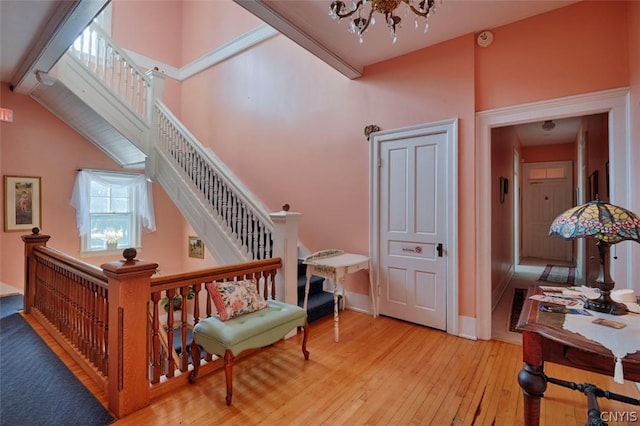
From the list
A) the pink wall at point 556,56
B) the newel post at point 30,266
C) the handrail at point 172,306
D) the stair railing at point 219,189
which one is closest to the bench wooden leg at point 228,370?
the handrail at point 172,306

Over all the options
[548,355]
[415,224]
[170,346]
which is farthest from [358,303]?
[548,355]

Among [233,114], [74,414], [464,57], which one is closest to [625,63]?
[464,57]

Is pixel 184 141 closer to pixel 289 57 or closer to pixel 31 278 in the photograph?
pixel 289 57

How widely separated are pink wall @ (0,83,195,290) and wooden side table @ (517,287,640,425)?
20.2 feet

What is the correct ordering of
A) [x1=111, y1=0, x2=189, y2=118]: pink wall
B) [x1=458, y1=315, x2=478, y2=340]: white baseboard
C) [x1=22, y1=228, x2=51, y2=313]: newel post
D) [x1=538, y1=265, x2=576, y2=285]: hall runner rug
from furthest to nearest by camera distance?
[x1=111, y1=0, x2=189, y2=118]: pink wall < [x1=538, y1=265, x2=576, y2=285]: hall runner rug < [x1=22, y1=228, x2=51, y2=313]: newel post < [x1=458, y1=315, x2=478, y2=340]: white baseboard

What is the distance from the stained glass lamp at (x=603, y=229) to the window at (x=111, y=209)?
615 centimetres

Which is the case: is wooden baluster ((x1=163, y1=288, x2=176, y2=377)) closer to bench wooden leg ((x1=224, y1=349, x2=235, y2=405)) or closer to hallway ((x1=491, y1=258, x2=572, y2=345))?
bench wooden leg ((x1=224, y1=349, x2=235, y2=405))

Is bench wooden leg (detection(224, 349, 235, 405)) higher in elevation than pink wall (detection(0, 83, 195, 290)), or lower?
lower

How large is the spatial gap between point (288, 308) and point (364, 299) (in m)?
1.48

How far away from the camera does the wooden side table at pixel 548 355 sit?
1.19m

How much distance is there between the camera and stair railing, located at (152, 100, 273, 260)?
11.1ft

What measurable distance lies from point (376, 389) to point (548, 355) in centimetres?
120

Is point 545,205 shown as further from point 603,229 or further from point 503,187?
point 603,229

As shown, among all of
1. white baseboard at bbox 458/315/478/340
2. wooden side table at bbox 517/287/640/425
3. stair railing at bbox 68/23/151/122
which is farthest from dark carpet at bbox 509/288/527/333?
stair railing at bbox 68/23/151/122
